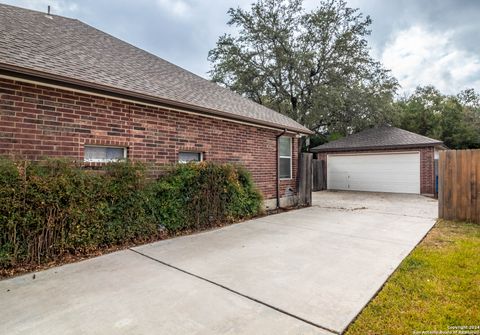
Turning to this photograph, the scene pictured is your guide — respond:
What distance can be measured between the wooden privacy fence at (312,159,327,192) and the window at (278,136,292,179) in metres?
6.81

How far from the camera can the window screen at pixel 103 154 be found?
4.93m

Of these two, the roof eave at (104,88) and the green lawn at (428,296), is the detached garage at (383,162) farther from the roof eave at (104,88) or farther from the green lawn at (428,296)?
the green lawn at (428,296)

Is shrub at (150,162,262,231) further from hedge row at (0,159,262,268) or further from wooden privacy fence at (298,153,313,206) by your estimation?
wooden privacy fence at (298,153,313,206)

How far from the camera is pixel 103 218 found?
14.8ft

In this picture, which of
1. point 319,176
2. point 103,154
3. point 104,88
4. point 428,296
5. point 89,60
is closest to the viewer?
Result: point 428,296

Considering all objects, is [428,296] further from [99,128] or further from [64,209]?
[99,128]

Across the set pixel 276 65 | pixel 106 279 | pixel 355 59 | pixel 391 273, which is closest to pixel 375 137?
pixel 355 59

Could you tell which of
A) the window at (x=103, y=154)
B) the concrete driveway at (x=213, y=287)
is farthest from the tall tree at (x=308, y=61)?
the window at (x=103, y=154)

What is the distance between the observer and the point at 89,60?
5.73 m

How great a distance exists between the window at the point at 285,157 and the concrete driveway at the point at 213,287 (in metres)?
4.53

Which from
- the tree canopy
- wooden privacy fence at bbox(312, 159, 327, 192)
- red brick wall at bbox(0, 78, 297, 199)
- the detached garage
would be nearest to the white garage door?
the detached garage

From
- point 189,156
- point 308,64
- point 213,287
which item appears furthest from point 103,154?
point 308,64

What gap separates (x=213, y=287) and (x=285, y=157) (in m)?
7.27

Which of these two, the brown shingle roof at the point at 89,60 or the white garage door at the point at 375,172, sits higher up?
the brown shingle roof at the point at 89,60
